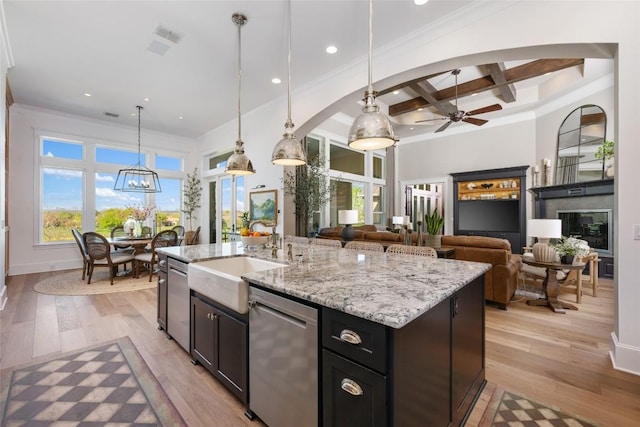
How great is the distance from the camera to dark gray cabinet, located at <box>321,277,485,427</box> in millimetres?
1096

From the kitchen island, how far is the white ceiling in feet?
9.33

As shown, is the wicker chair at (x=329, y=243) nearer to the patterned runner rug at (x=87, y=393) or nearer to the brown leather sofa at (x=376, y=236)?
the brown leather sofa at (x=376, y=236)

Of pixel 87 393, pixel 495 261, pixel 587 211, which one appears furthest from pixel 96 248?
pixel 587 211

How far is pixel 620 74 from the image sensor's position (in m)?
2.32

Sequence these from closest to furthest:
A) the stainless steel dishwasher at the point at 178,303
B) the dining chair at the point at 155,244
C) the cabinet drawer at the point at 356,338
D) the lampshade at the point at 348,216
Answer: the cabinet drawer at the point at 356,338 → the stainless steel dishwasher at the point at 178,303 → the lampshade at the point at 348,216 → the dining chair at the point at 155,244

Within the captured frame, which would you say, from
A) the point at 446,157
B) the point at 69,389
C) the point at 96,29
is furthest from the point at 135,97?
the point at 446,157

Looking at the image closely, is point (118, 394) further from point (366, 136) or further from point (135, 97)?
point (135, 97)

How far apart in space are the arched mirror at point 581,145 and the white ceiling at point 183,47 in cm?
73

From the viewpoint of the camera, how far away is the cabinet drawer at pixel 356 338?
3.59 ft

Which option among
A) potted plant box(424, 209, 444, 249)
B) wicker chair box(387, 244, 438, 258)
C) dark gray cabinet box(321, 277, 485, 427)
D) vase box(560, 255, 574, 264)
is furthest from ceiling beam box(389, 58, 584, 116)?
dark gray cabinet box(321, 277, 485, 427)

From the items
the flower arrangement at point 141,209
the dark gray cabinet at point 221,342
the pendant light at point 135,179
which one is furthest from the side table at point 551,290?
the flower arrangement at point 141,209

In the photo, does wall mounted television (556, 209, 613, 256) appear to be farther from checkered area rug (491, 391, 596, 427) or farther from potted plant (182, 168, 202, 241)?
potted plant (182, 168, 202, 241)

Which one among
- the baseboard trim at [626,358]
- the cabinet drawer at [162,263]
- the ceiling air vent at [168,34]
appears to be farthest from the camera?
the ceiling air vent at [168,34]

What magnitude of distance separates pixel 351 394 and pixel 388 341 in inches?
12.9
